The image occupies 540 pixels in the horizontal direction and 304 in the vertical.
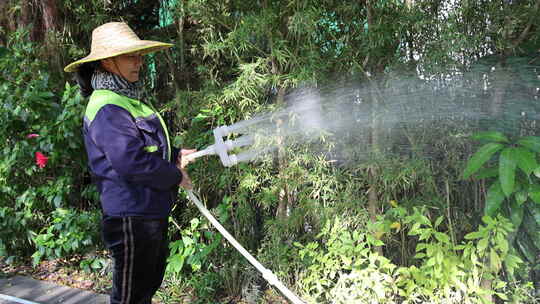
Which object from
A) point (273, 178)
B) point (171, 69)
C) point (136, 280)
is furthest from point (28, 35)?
point (136, 280)

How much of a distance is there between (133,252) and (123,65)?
0.89 meters

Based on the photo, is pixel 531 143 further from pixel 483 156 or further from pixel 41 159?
pixel 41 159

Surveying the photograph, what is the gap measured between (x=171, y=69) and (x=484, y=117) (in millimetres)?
2280

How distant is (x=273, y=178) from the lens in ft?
11.0

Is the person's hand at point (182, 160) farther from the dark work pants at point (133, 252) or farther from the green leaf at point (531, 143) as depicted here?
the green leaf at point (531, 143)

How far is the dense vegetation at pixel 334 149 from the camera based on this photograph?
2600 millimetres

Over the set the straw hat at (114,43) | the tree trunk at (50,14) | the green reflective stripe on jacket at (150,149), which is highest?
the tree trunk at (50,14)

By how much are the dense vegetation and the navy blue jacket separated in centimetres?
87

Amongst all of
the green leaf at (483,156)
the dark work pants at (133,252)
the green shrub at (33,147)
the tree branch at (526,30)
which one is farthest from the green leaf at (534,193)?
the green shrub at (33,147)

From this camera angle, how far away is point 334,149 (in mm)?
3123

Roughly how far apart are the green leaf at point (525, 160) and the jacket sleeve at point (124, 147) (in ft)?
5.33

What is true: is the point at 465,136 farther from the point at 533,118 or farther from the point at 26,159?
the point at 26,159

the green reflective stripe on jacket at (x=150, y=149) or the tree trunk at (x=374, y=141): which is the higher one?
the green reflective stripe on jacket at (x=150, y=149)

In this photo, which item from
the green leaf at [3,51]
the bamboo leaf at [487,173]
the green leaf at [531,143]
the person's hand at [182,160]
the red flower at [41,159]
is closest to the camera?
the green leaf at [531,143]
